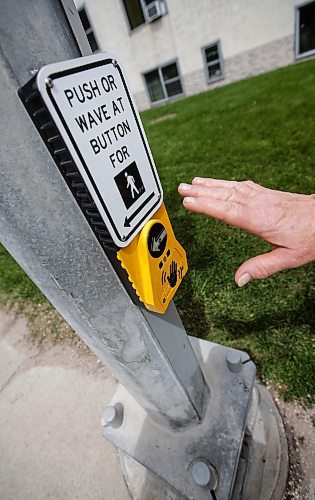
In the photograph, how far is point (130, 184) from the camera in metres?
0.62

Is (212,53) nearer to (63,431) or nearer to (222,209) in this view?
(222,209)

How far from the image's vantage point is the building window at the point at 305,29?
8898 mm

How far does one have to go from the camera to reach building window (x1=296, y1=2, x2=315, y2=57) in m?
8.90

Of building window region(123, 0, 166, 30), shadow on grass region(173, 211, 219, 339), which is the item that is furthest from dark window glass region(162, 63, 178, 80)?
shadow on grass region(173, 211, 219, 339)

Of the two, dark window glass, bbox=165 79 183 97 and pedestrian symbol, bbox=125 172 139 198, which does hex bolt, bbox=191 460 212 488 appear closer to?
pedestrian symbol, bbox=125 172 139 198

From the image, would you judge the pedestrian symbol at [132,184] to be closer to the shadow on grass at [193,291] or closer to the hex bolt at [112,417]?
the hex bolt at [112,417]

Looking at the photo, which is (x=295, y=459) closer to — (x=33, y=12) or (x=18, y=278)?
(x=33, y=12)

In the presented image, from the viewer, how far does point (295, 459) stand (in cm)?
163

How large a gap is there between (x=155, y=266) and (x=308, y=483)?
168cm

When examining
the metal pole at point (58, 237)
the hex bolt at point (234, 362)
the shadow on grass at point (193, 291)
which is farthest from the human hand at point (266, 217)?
the shadow on grass at point (193, 291)

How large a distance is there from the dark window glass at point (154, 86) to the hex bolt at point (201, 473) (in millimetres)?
13263

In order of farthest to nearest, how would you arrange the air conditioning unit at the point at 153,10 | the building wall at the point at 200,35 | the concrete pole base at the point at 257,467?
the air conditioning unit at the point at 153,10 → the building wall at the point at 200,35 → the concrete pole base at the point at 257,467

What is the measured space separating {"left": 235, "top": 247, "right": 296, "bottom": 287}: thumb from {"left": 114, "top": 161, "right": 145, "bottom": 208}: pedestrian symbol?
502mm

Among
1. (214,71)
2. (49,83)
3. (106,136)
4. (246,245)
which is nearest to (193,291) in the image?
(246,245)
